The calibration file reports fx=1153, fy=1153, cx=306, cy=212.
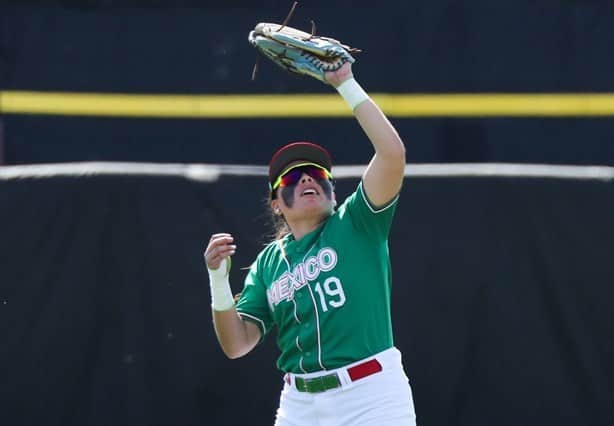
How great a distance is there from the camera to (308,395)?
3.74m

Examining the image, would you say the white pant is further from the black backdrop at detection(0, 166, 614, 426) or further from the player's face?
the black backdrop at detection(0, 166, 614, 426)

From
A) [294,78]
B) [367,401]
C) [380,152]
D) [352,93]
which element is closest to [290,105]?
[294,78]

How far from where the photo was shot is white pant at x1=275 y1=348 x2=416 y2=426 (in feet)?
11.8

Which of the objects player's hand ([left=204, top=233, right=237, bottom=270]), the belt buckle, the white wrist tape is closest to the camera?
the belt buckle

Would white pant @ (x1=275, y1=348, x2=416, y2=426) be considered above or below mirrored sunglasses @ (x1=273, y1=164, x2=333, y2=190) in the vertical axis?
below

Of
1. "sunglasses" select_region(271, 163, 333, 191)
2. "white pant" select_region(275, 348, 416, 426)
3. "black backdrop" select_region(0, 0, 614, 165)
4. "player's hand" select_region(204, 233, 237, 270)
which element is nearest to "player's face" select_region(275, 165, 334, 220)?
"sunglasses" select_region(271, 163, 333, 191)

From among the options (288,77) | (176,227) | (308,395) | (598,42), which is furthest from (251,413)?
(598,42)

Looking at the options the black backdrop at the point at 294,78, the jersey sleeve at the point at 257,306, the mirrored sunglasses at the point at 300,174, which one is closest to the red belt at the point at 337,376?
the jersey sleeve at the point at 257,306

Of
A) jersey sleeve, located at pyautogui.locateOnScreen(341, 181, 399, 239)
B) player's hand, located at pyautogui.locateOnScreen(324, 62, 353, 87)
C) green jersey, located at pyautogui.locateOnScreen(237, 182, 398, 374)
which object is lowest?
green jersey, located at pyautogui.locateOnScreen(237, 182, 398, 374)

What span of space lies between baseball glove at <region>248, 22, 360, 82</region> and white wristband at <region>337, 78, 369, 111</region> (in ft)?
0.20

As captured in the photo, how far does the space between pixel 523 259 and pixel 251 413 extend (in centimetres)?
132

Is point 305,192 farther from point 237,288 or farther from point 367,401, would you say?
point 237,288

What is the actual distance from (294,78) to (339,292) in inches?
140

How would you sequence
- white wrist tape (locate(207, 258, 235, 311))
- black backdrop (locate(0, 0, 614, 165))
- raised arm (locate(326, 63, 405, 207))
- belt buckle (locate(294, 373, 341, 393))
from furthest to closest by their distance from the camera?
black backdrop (locate(0, 0, 614, 165))
white wrist tape (locate(207, 258, 235, 311))
belt buckle (locate(294, 373, 341, 393))
raised arm (locate(326, 63, 405, 207))
